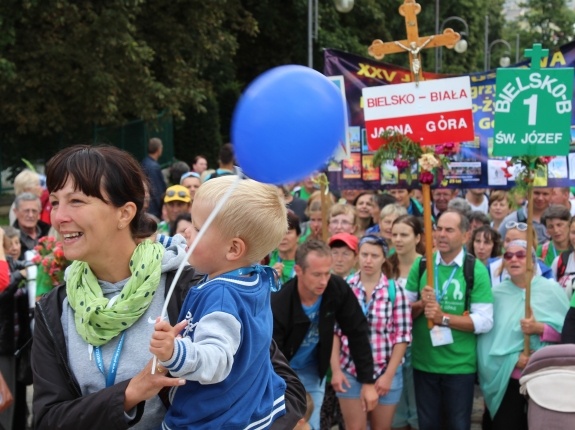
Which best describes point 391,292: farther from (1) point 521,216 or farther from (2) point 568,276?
(1) point 521,216

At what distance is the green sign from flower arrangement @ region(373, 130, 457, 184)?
20.6 inches

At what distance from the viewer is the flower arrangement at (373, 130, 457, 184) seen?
20.9 feet

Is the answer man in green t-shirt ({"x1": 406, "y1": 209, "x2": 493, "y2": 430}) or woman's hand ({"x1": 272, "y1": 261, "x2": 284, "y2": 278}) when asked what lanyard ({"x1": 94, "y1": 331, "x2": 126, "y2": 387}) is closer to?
man in green t-shirt ({"x1": 406, "y1": 209, "x2": 493, "y2": 430})

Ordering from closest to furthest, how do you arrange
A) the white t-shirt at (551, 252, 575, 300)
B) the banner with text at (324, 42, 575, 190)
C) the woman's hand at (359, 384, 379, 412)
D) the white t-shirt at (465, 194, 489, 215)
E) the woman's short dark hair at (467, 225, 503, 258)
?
the woman's hand at (359, 384, 379, 412) < the white t-shirt at (551, 252, 575, 300) < the woman's short dark hair at (467, 225, 503, 258) < the banner with text at (324, 42, 575, 190) < the white t-shirt at (465, 194, 489, 215)

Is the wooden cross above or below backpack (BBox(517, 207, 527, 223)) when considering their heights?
above

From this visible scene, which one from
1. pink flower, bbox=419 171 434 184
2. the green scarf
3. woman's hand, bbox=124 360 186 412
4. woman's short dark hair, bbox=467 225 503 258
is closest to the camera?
woman's hand, bbox=124 360 186 412

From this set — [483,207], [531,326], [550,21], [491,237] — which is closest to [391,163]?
[491,237]

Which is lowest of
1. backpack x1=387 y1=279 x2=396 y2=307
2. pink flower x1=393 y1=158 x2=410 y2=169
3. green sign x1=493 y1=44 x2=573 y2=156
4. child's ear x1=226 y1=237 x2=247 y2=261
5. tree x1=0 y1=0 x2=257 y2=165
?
backpack x1=387 y1=279 x2=396 y2=307

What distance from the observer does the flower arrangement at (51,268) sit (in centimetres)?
565

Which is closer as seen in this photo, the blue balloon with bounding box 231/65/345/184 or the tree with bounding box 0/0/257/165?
the blue balloon with bounding box 231/65/345/184

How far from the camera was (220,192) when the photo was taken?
2400 millimetres

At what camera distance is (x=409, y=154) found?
259 inches

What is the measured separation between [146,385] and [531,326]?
4.16 m

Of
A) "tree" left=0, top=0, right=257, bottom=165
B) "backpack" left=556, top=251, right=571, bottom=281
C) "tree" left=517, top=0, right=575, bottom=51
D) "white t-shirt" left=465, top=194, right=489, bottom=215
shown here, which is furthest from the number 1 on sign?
"tree" left=517, top=0, right=575, bottom=51
